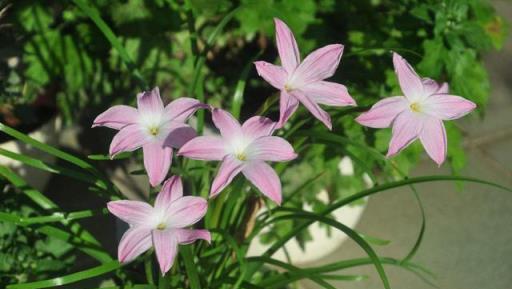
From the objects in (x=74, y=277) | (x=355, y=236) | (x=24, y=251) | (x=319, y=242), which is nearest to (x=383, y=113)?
(x=355, y=236)

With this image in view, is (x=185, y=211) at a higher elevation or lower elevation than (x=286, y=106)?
lower

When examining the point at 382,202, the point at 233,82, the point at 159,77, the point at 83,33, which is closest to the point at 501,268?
the point at 382,202

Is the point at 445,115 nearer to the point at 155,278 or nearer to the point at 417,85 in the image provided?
the point at 417,85

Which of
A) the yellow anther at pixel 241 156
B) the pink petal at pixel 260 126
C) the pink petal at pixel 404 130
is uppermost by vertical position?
the pink petal at pixel 260 126

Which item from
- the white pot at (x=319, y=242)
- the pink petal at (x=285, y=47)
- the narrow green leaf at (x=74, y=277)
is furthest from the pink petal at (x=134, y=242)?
the white pot at (x=319, y=242)

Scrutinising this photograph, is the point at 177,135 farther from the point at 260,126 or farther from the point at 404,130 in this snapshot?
the point at 404,130

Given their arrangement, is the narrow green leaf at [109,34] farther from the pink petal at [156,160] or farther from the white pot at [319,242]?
the white pot at [319,242]

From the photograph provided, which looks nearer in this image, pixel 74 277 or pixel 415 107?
pixel 415 107

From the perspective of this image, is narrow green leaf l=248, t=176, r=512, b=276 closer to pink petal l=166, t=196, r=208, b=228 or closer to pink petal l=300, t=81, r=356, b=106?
pink petal l=300, t=81, r=356, b=106
